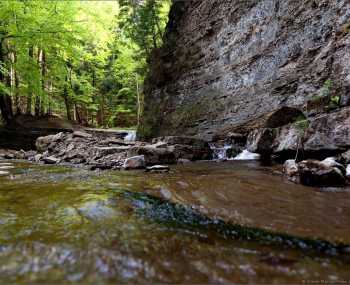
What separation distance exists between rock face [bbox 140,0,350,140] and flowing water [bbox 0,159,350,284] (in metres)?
3.34

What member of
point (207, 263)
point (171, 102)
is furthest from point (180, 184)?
point (171, 102)

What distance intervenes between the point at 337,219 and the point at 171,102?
12.7 meters

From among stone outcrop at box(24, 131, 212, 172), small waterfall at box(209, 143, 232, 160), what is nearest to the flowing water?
stone outcrop at box(24, 131, 212, 172)

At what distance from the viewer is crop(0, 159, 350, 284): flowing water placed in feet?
5.13

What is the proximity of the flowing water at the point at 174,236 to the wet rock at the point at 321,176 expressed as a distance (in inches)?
12.7

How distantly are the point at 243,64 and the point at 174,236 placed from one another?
10.4m

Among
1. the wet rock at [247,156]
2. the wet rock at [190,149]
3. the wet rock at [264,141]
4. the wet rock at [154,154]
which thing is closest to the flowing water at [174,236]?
the wet rock at [264,141]

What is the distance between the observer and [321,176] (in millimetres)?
4121

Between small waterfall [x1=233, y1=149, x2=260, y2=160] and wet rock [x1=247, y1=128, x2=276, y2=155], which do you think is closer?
wet rock [x1=247, y1=128, x2=276, y2=155]

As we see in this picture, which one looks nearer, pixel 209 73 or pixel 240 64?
pixel 240 64

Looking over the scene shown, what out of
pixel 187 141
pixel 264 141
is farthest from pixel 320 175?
pixel 187 141

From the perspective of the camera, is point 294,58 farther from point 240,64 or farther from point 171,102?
point 171,102

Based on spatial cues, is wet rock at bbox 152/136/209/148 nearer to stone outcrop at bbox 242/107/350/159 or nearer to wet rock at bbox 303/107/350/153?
stone outcrop at bbox 242/107/350/159

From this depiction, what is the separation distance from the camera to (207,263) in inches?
66.5
